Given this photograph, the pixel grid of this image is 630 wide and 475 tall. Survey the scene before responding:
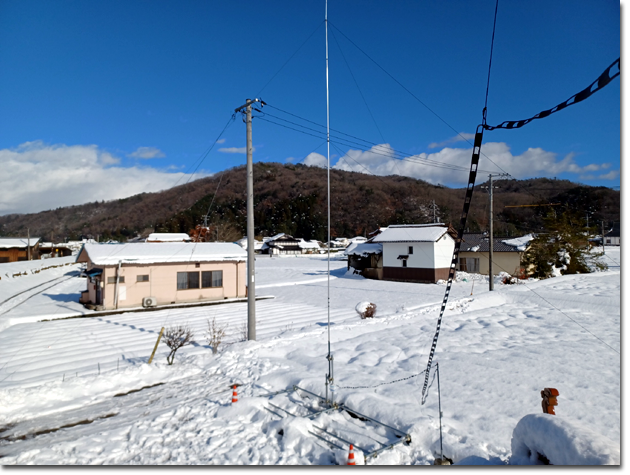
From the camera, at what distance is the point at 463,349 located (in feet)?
33.3

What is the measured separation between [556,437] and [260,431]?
3723 mm

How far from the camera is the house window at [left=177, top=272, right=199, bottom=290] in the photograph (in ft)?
62.7

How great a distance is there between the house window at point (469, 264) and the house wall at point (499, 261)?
25 cm

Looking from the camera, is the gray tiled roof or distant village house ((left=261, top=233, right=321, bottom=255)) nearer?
the gray tiled roof

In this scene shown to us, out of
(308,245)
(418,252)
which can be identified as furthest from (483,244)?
(308,245)

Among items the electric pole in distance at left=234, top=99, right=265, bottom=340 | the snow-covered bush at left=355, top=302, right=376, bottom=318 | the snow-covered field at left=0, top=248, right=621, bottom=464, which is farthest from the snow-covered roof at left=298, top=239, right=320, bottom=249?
the electric pole in distance at left=234, top=99, right=265, bottom=340

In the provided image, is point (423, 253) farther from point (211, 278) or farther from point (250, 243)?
point (250, 243)

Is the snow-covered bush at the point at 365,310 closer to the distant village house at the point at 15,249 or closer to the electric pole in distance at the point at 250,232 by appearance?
the electric pole in distance at the point at 250,232

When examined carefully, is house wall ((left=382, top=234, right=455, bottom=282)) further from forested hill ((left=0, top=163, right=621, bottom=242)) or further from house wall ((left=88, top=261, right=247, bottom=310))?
house wall ((left=88, top=261, right=247, bottom=310))

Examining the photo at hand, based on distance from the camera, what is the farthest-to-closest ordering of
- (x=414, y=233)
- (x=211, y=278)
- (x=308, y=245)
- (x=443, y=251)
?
(x=308, y=245)
(x=414, y=233)
(x=443, y=251)
(x=211, y=278)

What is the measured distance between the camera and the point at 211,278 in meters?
20.2

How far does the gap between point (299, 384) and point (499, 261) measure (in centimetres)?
2813

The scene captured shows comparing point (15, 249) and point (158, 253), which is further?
point (15, 249)

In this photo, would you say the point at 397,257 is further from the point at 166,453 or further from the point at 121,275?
the point at 166,453
